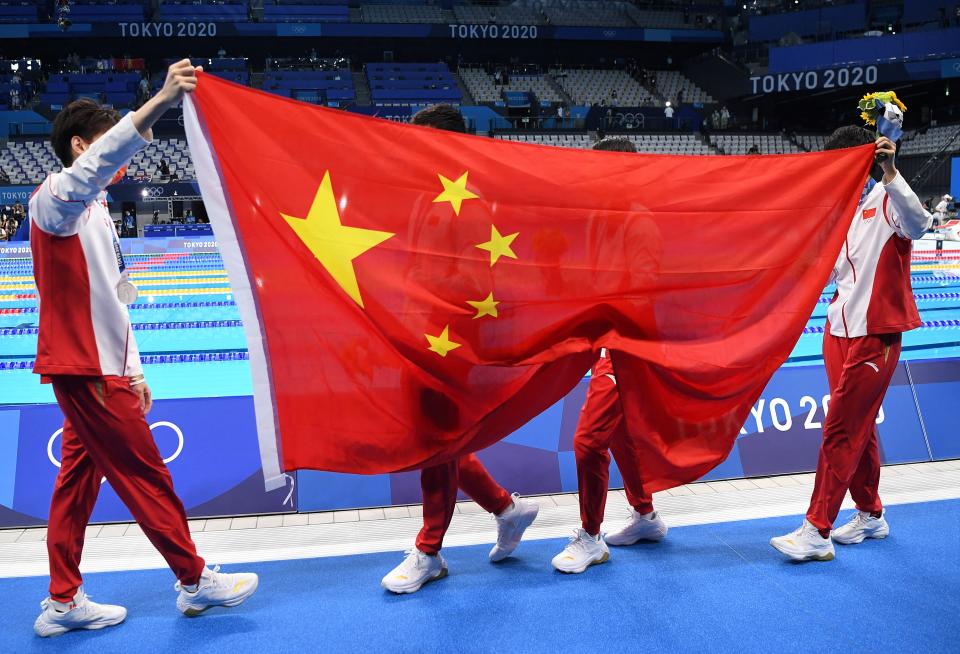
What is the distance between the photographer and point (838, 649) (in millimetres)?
2617

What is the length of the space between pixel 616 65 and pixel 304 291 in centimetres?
3279

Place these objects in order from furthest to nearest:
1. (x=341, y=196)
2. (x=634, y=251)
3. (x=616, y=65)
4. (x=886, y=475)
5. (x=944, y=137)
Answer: (x=616, y=65), (x=944, y=137), (x=886, y=475), (x=634, y=251), (x=341, y=196)

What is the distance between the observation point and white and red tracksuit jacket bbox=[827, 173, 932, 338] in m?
3.23

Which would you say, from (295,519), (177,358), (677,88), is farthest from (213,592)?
(677,88)

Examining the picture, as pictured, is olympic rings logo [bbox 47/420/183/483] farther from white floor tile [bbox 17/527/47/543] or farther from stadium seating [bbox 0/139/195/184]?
stadium seating [bbox 0/139/195/184]

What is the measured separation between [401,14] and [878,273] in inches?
1192

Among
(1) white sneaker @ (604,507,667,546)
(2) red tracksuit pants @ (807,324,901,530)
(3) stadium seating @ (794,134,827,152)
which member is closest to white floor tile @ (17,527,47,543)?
(1) white sneaker @ (604,507,667,546)

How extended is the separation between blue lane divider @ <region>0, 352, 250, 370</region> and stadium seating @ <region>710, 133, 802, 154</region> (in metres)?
22.1

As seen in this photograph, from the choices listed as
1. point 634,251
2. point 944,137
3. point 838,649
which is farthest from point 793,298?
point 944,137

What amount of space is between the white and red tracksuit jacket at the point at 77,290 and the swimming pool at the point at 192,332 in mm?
3454

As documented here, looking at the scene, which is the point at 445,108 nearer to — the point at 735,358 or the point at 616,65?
the point at 735,358

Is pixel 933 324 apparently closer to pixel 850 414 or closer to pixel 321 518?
pixel 850 414

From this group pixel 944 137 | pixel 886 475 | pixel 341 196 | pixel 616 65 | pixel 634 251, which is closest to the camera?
pixel 341 196

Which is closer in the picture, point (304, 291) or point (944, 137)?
point (304, 291)
